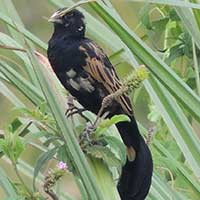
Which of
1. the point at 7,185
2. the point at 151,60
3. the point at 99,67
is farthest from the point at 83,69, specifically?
the point at 7,185

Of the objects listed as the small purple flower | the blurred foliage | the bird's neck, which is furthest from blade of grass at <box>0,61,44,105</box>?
the small purple flower

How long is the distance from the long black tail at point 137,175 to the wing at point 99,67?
4.9 inches

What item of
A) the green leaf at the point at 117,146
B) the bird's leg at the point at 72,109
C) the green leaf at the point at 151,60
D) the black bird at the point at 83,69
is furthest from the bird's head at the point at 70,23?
the green leaf at the point at 117,146

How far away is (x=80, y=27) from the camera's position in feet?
4.34

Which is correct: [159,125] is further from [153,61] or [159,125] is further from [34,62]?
[34,62]

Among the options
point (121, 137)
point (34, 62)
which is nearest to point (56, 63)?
point (121, 137)

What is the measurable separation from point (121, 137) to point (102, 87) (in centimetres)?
12

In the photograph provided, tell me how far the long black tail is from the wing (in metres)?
0.12

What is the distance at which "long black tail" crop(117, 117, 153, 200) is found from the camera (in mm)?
1081

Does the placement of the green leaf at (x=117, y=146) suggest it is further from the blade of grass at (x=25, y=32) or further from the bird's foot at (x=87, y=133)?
the blade of grass at (x=25, y=32)

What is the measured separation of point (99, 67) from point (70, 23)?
0.12m

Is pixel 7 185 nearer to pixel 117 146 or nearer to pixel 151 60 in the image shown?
pixel 117 146

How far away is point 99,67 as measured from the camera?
4.09 feet

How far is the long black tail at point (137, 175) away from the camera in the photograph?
1081 mm
